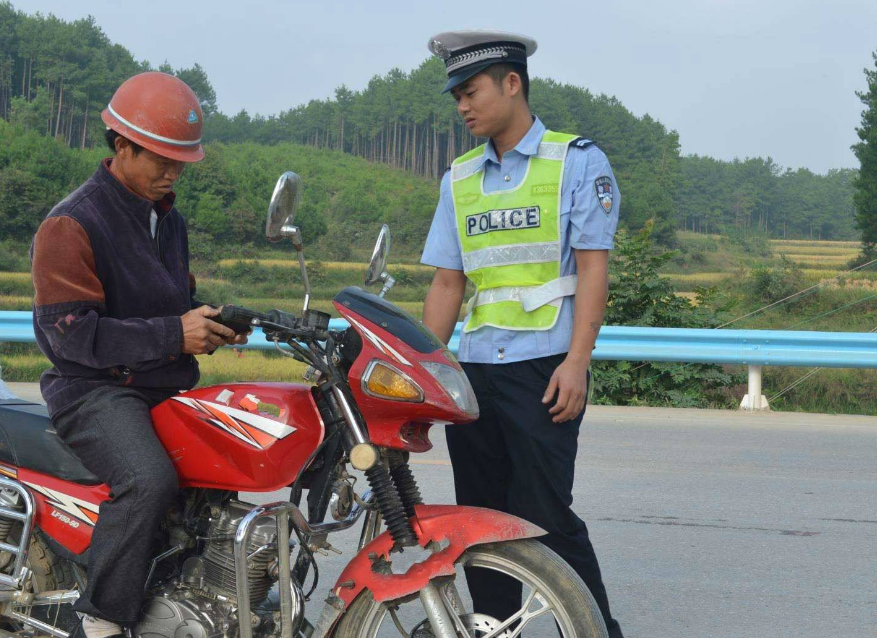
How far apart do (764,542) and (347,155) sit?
80.6 metres

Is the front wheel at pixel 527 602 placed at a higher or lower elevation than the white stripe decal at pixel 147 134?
lower

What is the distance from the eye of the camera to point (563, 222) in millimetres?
3055

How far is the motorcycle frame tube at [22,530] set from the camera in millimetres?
2953

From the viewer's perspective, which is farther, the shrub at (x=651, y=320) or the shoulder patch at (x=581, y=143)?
the shrub at (x=651, y=320)

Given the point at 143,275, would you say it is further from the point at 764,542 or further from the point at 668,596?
the point at 764,542

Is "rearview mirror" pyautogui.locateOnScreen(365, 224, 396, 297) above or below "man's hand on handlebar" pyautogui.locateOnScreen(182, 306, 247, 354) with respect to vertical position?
above

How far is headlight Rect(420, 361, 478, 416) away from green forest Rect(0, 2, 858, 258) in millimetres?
35464

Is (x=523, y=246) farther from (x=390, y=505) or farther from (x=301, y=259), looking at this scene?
(x=390, y=505)

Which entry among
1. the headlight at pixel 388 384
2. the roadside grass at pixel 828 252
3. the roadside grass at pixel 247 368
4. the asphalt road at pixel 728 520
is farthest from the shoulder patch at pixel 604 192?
the roadside grass at pixel 828 252

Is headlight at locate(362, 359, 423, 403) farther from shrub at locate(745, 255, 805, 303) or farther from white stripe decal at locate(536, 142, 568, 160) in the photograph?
shrub at locate(745, 255, 805, 303)

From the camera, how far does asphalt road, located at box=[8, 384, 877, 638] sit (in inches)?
164

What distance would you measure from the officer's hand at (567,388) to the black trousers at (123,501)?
107 centimetres

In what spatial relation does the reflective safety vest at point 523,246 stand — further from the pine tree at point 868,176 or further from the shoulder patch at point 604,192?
the pine tree at point 868,176

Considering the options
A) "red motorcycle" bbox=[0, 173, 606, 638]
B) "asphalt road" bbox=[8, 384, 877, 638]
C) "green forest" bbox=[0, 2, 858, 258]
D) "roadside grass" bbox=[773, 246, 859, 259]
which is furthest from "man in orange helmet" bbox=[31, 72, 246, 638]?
"roadside grass" bbox=[773, 246, 859, 259]
